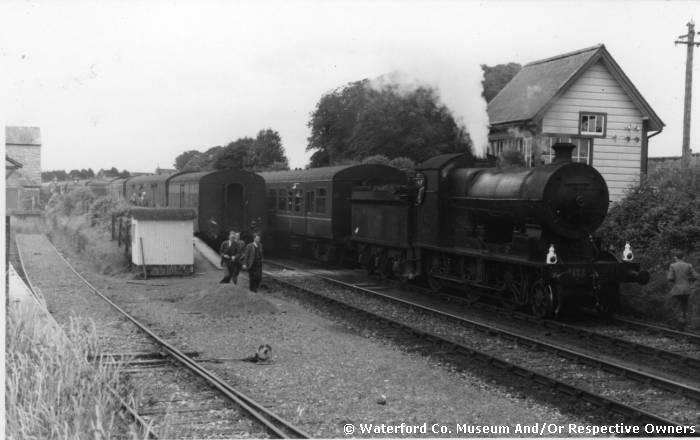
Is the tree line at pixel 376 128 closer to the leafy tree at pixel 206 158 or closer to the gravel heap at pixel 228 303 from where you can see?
the gravel heap at pixel 228 303

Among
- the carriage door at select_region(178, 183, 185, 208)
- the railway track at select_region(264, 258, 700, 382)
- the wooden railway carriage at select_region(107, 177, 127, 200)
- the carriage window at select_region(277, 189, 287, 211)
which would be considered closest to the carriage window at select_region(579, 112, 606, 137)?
the railway track at select_region(264, 258, 700, 382)

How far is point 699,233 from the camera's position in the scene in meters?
14.3

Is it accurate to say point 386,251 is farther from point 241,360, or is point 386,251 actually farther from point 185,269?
point 241,360

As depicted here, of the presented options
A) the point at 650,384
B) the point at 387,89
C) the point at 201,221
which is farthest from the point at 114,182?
the point at 650,384

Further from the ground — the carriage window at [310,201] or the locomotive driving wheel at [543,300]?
the carriage window at [310,201]

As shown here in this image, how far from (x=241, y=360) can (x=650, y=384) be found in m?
5.13

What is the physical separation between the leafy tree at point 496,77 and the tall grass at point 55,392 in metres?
24.7

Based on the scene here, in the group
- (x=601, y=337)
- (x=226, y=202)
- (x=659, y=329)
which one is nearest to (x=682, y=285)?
(x=659, y=329)

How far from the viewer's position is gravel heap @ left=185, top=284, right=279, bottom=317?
13.1 metres

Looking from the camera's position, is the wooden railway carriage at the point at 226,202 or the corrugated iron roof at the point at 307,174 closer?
the corrugated iron roof at the point at 307,174

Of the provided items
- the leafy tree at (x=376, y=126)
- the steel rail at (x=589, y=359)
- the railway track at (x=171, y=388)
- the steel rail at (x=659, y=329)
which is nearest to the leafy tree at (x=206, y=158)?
the leafy tree at (x=376, y=126)

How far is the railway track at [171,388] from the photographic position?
6758 mm

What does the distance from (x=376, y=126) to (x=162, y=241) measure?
24.6 ft

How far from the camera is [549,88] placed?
18438 mm
